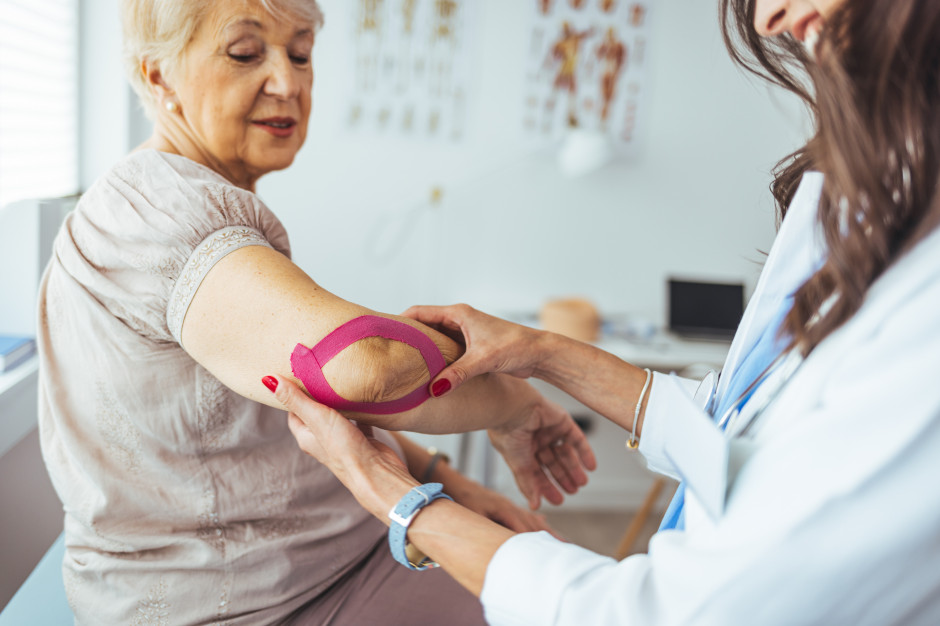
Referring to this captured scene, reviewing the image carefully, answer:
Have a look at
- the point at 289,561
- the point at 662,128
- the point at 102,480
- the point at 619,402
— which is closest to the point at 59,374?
the point at 102,480

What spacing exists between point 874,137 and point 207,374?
2.68ft

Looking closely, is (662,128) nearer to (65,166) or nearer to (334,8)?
(334,8)

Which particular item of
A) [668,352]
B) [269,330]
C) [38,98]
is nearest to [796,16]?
[269,330]

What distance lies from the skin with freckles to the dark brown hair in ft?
2.48

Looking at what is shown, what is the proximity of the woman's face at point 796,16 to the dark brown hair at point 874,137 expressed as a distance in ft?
0.17

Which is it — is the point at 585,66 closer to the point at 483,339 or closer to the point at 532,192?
the point at 532,192

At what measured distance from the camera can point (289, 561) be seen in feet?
3.23

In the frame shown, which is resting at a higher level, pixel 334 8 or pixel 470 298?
pixel 334 8

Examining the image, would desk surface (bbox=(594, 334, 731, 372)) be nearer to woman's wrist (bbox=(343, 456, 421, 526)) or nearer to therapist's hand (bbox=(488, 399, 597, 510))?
therapist's hand (bbox=(488, 399, 597, 510))

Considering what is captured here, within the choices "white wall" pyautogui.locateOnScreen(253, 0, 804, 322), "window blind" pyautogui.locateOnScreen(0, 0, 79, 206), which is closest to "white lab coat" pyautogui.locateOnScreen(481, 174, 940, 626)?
"window blind" pyautogui.locateOnScreen(0, 0, 79, 206)

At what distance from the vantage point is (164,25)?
957 mm

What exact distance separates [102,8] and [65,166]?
48 cm

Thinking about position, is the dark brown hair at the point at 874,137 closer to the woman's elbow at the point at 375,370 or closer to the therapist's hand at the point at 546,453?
the woman's elbow at the point at 375,370

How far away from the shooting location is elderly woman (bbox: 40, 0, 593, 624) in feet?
2.74
